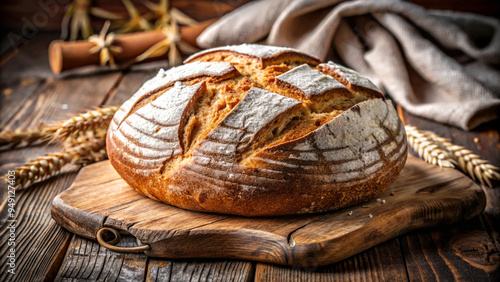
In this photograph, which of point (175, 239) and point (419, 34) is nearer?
point (175, 239)

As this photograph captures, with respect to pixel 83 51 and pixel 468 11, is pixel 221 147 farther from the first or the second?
pixel 468 11

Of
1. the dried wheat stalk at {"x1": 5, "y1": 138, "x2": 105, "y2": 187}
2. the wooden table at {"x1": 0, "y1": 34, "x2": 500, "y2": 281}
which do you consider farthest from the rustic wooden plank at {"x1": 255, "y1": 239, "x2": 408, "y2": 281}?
the dried wheat stalk at {"x1": 5, "y1": 138, "x2": 105, "y2": 187}

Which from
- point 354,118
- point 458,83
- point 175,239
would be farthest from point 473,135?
point 175,239

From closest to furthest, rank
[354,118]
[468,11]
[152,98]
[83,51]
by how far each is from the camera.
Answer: [354,118] → [152,98] → [83,51] → [468,11]

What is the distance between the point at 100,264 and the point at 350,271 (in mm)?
722

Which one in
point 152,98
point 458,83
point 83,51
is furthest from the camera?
point 83,51

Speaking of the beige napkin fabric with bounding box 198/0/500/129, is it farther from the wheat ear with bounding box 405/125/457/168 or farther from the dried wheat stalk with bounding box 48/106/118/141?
the dried wheat stalk with bounding box 48/106/118/141

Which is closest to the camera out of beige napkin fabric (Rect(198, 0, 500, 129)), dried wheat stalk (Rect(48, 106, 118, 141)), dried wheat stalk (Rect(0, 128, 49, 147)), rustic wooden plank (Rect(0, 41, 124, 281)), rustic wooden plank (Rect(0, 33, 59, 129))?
rustic wooden plank (Rect(0, 41, 124, 281))

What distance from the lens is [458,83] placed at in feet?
8.80

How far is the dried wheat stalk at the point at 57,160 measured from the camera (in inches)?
76.2

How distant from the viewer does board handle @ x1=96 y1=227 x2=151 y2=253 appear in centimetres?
151

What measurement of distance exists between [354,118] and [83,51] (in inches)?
86.7

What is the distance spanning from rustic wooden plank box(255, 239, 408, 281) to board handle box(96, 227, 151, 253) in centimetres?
36

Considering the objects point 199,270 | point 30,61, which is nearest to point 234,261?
point 199,270
